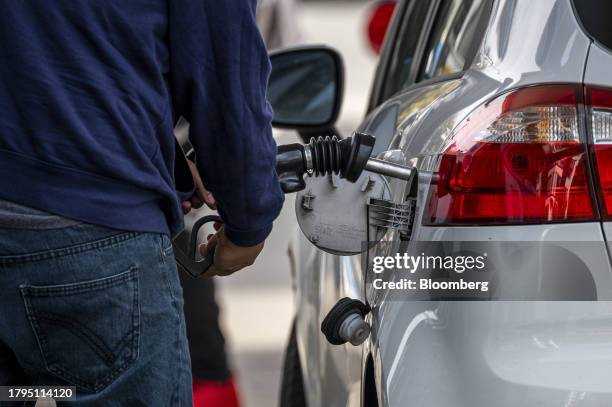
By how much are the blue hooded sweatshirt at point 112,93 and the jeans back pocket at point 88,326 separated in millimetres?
110

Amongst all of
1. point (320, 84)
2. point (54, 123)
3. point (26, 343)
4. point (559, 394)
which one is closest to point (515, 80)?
point (559, 394)

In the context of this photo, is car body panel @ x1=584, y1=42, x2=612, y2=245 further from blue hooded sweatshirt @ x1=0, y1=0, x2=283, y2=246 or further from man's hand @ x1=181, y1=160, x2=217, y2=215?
man's hand @ x1=181, y1=160, x2=217, y2=215

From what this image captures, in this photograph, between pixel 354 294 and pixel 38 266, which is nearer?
pixel 38 266

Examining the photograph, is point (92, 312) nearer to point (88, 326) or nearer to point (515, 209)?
point (88, 326)

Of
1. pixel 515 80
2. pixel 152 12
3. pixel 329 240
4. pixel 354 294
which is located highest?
pixel 152 12

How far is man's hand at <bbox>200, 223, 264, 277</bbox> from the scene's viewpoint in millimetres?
2235

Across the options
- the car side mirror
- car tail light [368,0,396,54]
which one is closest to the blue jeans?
the car side mirror

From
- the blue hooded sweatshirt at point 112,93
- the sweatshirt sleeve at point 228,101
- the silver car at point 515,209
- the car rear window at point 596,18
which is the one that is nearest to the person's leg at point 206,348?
the silver car at point 515,209

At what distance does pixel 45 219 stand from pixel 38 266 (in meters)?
0.07

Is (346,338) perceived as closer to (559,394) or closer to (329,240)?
(329,240)

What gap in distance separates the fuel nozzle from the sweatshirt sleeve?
4.1 inches

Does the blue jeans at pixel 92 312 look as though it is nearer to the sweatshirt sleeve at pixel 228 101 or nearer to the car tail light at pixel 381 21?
the sweatshirt sleeve at pixel 228 101

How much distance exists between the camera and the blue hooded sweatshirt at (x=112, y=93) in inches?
74.5

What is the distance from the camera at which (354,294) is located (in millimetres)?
2494
